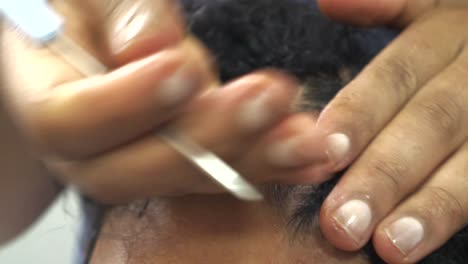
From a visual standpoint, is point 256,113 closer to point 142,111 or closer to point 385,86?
point 142,111

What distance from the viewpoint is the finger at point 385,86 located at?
55cm

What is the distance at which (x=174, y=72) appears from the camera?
0.38m

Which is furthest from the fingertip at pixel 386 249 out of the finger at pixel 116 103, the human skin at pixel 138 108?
the finger at pixel 116 103

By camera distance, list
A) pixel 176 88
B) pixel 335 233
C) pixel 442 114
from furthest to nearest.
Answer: pixel 442 114
pixel 335 233
pixel 176 88

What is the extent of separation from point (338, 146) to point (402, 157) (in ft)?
0.25

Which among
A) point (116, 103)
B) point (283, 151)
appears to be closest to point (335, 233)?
point (283, 151)

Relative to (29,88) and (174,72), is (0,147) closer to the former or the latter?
(29,88)

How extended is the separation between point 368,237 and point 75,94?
0.96ft

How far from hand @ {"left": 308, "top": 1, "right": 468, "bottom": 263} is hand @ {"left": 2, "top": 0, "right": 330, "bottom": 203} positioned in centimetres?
10

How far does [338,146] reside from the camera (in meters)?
0.54

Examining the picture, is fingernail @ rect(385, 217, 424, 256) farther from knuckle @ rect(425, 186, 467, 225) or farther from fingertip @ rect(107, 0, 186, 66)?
fingertip @ rect(107, 0, 186, 66)

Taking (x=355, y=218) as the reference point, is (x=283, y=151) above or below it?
above

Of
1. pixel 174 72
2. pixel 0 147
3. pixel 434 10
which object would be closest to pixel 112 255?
pixel 174 72

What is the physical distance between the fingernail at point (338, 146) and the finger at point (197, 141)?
5.2 inches
